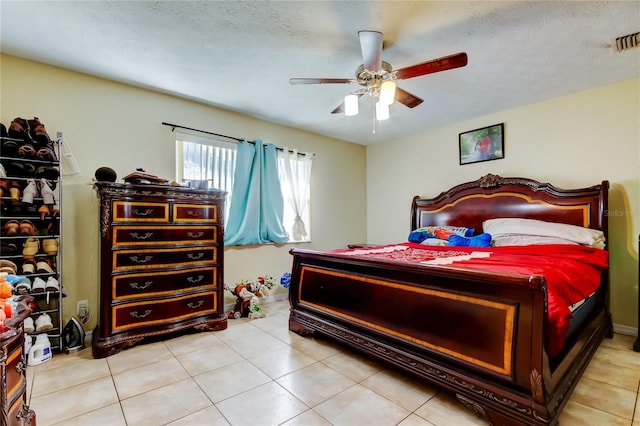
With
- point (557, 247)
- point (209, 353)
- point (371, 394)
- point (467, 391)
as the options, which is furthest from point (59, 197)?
point (557, 247)

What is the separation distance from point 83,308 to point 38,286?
547 millimetres

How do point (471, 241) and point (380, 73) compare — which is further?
point (471, 241)

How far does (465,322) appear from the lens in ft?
5.38

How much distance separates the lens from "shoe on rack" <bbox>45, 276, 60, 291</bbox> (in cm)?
225

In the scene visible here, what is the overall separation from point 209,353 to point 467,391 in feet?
6.23

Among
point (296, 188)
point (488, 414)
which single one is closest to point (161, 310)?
point (296, 188)

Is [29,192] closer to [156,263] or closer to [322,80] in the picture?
[156,263]

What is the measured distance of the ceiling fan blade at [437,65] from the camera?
181cm

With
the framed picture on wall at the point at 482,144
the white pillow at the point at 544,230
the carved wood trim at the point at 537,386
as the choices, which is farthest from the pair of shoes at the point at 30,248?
the framed picture on wall at the point at 482,144

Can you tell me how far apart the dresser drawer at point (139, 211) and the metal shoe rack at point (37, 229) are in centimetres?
42

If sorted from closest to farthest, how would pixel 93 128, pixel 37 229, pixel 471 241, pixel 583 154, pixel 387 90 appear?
1. pixel 387 90
2. pixel 37 229
3. pixel 93 128
4. pixel 583 154
5. pixel 471 241

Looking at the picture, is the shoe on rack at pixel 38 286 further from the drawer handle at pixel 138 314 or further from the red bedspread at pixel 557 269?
the red bedspread at pixel 557 269

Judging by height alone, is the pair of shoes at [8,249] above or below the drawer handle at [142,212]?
below

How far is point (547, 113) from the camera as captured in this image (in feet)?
10.7
